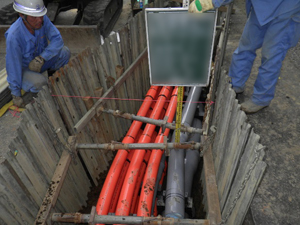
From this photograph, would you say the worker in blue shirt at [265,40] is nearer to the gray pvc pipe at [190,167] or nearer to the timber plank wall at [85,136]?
the timber plank wall at [85,136]

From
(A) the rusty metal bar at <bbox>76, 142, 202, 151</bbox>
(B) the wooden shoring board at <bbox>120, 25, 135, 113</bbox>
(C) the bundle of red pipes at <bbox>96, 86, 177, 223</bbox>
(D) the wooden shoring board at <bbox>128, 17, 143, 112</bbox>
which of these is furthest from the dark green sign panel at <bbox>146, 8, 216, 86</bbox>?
(D) the wooden shoring board at <bbox>128, 17, 143, 112</bbox>

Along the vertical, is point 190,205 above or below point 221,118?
below

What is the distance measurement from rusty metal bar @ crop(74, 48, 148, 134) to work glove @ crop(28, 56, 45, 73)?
55.6 inches

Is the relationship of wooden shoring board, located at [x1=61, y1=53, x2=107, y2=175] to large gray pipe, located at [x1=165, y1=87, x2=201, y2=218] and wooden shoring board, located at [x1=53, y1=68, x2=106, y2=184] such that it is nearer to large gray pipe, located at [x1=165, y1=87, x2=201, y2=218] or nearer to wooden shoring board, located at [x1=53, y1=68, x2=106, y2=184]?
wooden shoring board, located at [x1=53, y1=68, x2=106, y2=184]

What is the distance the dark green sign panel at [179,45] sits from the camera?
5.59 feet

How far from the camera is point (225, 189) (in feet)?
6.66

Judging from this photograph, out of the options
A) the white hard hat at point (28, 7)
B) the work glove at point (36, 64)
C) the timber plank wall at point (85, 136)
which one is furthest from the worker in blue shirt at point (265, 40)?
the work glove at point (36, 64)

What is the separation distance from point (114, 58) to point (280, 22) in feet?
7.40

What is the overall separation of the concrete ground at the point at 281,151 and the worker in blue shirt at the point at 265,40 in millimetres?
287

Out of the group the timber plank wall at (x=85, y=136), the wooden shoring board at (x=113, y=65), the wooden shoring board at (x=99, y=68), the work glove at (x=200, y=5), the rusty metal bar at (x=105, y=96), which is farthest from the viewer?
the wooden shoring board at (x=113, y=65)

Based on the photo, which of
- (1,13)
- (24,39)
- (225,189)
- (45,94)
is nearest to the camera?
(225,189)

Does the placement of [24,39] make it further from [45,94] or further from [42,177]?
[42,177]

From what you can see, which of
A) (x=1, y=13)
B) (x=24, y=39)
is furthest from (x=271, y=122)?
(x=1, y=13)

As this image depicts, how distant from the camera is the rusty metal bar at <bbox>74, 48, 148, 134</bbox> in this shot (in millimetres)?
2914
